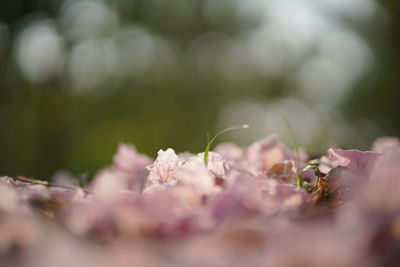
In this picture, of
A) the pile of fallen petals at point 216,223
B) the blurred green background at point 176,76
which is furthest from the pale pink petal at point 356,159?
the blurred green background at point 176,76

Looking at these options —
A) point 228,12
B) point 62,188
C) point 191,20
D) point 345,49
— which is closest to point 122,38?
point 191,20

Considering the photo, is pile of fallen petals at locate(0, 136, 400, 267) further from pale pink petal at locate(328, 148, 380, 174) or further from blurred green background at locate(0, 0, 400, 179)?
blurred green background at locate(0, 0, 400, 179)

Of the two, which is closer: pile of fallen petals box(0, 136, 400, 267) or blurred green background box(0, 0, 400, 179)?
pile of fallen petals box(0, 136, 400, 267)

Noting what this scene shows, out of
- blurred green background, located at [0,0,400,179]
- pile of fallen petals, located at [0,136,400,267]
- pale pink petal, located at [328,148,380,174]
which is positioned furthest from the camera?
blurred green background, located at [0,0,400,179]

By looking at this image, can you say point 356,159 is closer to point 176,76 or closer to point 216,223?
point 216,223

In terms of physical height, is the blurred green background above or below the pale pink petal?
above

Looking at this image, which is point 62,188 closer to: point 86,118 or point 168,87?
point 86,118

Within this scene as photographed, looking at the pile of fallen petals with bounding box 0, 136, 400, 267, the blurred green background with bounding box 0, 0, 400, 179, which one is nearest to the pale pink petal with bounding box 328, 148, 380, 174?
the pile of fallen petals with bounding box 0, 136, 400, 267
